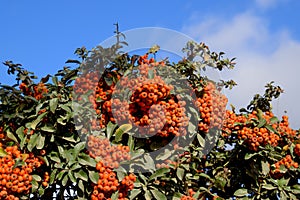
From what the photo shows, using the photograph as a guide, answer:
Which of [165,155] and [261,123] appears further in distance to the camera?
[261,123]

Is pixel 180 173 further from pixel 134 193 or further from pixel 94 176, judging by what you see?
pixel 94 176

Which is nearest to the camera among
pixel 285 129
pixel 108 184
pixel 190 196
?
pixel 108 184

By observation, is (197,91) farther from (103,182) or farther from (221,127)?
(103,182)

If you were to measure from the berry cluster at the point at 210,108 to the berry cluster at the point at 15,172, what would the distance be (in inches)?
51.5

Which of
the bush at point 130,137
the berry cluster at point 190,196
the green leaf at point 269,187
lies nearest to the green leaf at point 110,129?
the bush at point 130,137

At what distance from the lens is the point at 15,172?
3.36 metres

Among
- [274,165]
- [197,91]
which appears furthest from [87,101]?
[274,165]

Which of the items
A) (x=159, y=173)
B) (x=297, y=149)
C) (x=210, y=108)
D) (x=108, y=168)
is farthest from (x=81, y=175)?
(x=297, y=149)

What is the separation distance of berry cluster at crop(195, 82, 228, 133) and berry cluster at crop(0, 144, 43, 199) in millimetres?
1309

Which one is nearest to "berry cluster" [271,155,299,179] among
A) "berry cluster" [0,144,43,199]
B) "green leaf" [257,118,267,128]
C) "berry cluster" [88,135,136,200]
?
"green leaf" [257,118,267,128]

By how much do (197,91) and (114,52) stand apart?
0.75 meters

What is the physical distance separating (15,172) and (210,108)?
158 centimetres

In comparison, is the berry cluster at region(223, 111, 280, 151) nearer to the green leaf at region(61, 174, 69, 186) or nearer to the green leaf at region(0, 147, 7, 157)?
the green leaf at region(61, 174, 69, 186)

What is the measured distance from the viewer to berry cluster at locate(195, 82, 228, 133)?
12.6 ft
